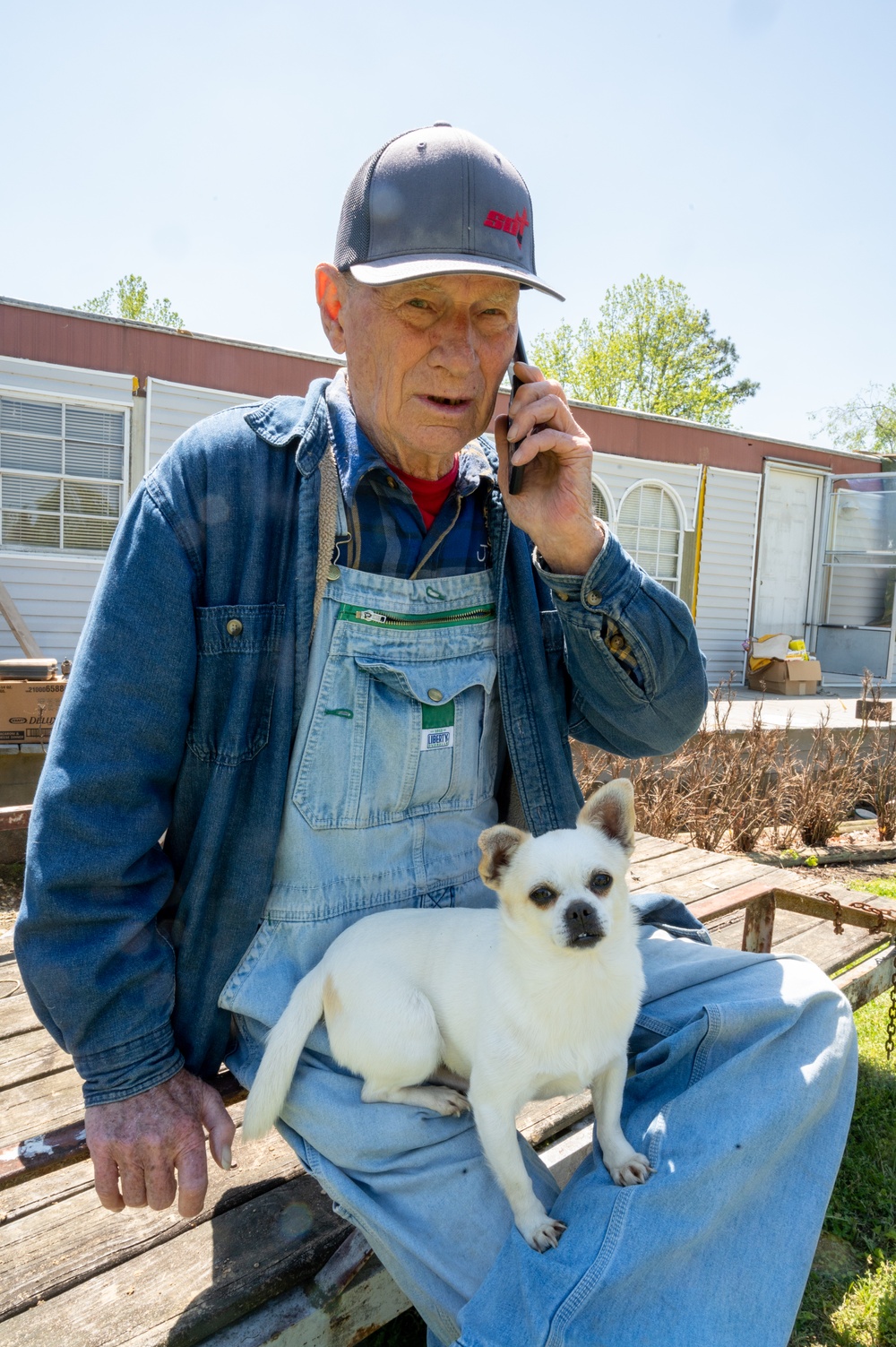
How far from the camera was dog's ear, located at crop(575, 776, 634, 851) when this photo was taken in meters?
1.50

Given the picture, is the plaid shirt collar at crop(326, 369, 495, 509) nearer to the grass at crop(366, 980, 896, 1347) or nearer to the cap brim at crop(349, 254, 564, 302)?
the cap brim at crop(349, 254, 564, 302)

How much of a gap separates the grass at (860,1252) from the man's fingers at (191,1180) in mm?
952

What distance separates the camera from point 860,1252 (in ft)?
7.96

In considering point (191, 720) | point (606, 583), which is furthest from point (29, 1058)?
point (606, 583)

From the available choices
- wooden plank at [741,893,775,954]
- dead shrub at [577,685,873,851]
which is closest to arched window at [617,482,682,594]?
dead shrub at [577,685,873,851]

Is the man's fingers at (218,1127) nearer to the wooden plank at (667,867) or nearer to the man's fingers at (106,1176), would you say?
the man's fingers at (106,1176)

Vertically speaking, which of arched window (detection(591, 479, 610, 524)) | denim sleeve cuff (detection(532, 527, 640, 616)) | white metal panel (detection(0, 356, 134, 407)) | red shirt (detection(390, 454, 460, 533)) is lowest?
denim sleeve cuff (detection(532, 527, 640, 616))

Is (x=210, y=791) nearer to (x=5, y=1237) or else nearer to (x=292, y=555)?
(x=292, y=555)

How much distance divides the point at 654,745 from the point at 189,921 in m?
0.97

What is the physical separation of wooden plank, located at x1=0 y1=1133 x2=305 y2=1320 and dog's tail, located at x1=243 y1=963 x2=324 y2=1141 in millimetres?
360

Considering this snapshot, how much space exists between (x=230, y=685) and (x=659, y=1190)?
99cm

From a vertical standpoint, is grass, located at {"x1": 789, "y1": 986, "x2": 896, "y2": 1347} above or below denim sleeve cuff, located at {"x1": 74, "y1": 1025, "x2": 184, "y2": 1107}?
below

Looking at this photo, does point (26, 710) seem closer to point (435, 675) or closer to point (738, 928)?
point (738, 928)

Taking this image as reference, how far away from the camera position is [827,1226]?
2514mm
